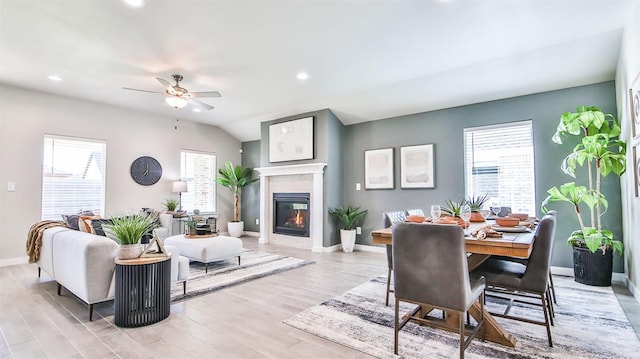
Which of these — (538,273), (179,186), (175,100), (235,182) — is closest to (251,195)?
(235,182)

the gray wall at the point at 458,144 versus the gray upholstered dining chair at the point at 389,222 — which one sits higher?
the gray wall at the point at 458,144

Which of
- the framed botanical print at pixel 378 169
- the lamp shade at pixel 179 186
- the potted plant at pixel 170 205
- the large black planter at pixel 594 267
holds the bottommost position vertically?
the large black planter at pixel 594 267

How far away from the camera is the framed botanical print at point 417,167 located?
514 cm

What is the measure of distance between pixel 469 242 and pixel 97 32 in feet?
12.8

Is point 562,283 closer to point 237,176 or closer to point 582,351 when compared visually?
point 582,351

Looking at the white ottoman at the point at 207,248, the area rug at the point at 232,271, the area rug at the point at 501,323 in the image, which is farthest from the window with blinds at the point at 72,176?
the area rug at the point at 501,323

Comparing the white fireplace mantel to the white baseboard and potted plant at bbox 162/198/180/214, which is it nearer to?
potted plant at bbox 162/198/180/214

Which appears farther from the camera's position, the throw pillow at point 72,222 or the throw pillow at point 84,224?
the throw pillow at point 72,222

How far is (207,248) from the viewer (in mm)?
4070

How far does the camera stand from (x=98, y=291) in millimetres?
2617

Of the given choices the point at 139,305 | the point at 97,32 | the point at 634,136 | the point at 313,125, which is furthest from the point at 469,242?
the point at 313,125

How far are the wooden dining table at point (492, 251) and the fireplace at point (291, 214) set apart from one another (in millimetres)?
3734

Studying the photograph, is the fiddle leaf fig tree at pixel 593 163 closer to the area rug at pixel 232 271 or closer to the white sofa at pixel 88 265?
the area rug at pixel 232 271

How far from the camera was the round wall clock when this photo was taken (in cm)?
607
